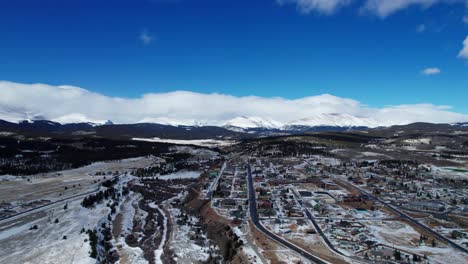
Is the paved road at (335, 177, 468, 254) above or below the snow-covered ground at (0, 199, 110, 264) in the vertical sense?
above

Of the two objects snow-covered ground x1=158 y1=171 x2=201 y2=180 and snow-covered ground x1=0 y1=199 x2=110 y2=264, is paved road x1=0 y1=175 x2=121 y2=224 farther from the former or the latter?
snow-covered ground x1=158 y1=171 x2=201 y2=180

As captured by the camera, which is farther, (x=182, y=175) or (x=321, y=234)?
(x=182, y=175)

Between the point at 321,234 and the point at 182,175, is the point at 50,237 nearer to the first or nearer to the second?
the point at 321,234

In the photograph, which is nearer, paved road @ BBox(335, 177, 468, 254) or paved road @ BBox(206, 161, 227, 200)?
paved road @ BBox(335, 177, 468, 254)

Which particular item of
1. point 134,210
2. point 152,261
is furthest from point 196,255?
point 134,210

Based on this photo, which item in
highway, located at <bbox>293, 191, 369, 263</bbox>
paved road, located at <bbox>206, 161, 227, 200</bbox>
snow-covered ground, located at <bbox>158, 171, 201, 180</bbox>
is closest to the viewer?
highway, located at <bbox>293, 191, 369, 263</bbox>

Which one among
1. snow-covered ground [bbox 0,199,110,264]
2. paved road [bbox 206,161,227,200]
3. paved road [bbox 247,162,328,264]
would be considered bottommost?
snow-covered ground [bbox 0,199,110,264]

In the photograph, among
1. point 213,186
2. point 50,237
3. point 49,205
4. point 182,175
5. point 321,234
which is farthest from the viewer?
point 182,175

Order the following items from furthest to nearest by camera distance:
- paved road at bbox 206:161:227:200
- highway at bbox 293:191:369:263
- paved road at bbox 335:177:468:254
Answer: paved road at bbox 206:161:227:200, paved road at bbox 335:177:468:254, highway at bbox 293:191:369:263

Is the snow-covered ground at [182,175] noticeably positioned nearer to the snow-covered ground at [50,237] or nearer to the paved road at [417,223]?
the snow-covered ground at [50,237]

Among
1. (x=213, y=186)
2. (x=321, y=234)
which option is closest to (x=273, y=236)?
(x=321, y=234)

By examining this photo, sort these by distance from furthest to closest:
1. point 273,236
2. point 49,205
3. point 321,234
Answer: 1. point 49,205
2. point 321,234
3. point 273,236

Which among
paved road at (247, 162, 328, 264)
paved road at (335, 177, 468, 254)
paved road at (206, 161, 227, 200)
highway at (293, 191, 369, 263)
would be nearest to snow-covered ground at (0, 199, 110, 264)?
paved road at (206, 161, 227, 200)
